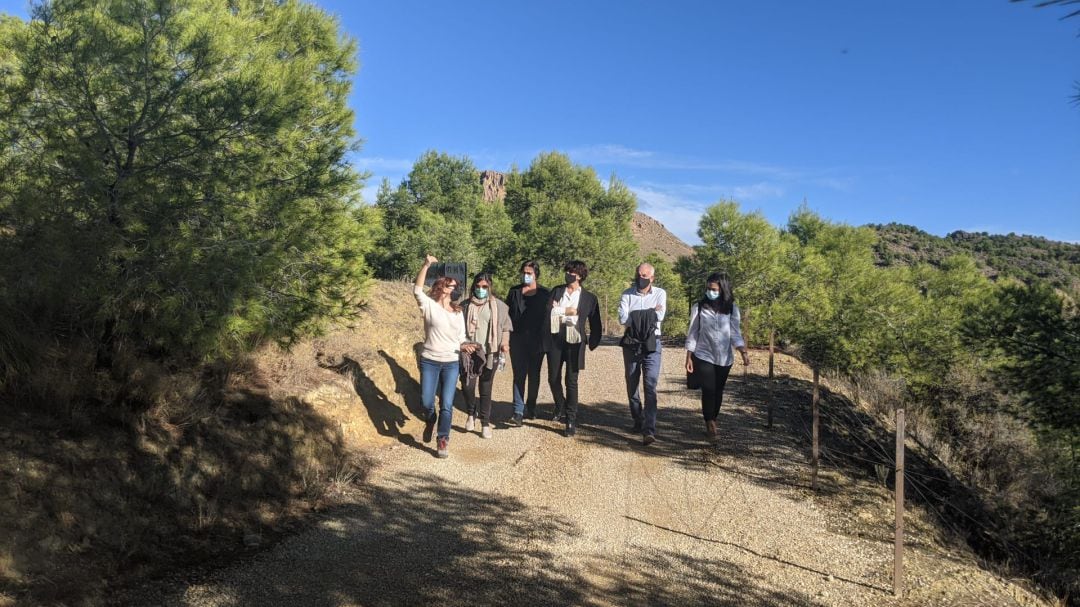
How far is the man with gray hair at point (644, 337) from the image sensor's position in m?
6.98

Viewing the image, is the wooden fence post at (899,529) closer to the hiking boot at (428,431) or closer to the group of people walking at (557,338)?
the group of people walking at (557,338)

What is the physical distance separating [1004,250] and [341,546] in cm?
8046

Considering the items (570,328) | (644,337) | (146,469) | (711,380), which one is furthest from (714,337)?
(146,469)

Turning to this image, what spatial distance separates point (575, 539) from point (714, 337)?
309cm

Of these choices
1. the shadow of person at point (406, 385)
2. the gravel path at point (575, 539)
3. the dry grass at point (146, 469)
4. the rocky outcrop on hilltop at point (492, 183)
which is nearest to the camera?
the dry grass at point (146, 469)

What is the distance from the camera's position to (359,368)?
7980 millimetres

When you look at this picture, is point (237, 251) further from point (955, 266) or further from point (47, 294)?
point (955, 266)

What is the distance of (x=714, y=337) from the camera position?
269 inches

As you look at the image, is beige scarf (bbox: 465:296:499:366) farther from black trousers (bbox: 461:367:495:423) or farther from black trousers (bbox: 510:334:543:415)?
black trousers (bbox: 510:334:543:415)

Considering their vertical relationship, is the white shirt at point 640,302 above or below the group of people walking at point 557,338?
above

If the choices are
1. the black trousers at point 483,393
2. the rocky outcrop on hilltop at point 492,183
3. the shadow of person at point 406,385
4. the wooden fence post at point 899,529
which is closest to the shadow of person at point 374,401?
the shadow of person at point 406,385

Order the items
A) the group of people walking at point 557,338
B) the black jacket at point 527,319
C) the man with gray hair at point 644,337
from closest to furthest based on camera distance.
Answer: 1. the group of people walking at point 557,338
2. the man with gray hair at point 644,337
3. the black jacket at point 527,319

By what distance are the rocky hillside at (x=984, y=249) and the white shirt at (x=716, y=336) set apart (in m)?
48.4

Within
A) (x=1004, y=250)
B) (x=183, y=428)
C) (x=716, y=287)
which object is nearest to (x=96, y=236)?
(x=183, y=428)
